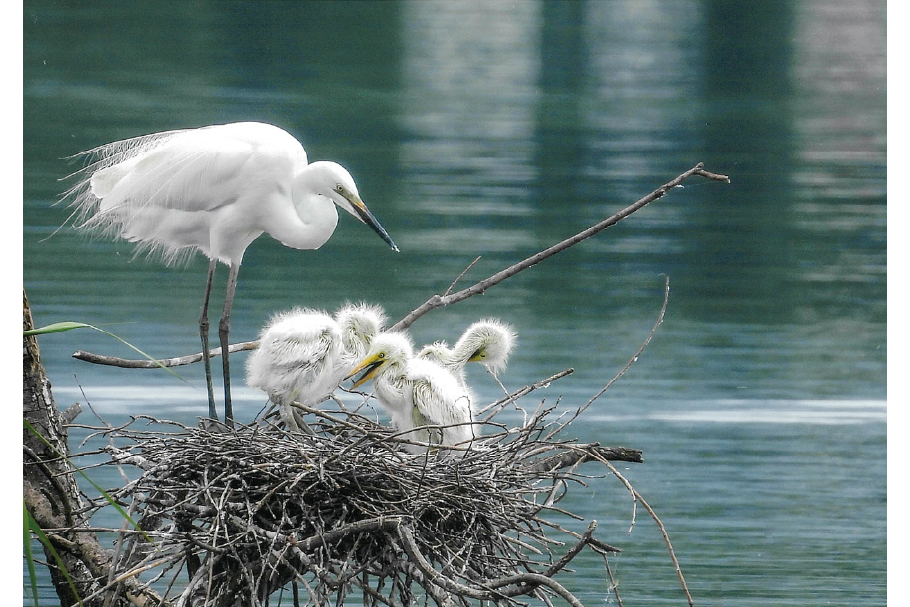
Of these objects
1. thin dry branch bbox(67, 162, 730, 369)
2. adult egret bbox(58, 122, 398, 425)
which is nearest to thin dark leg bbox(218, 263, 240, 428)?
adult egret bbox(58, 122, 398, 425)

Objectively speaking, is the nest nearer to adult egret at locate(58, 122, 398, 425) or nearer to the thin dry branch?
the thin dry branch

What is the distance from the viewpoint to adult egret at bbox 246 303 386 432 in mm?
1828

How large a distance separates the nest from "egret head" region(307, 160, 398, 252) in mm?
457

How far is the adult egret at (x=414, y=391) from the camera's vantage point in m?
1.89

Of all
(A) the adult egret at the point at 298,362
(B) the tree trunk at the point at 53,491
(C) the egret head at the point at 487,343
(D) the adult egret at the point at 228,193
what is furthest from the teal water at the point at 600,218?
(B) the tree trunk at the point at 53,491

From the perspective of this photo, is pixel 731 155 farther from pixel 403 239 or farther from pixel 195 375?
pixel 195 375

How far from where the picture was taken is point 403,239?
389 centimetres

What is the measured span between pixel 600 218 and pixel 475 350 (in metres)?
2.10

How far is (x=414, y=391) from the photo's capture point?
6.25ft

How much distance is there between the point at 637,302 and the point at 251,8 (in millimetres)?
1910

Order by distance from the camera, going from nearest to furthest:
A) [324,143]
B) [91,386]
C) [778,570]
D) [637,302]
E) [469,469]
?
[469,469], [778,570], [91,386], [637,302], [324,143]

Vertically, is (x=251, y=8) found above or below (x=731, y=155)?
above

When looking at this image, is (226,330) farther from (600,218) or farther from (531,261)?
(600,218)

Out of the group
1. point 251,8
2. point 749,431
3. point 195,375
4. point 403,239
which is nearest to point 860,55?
point 749,431
